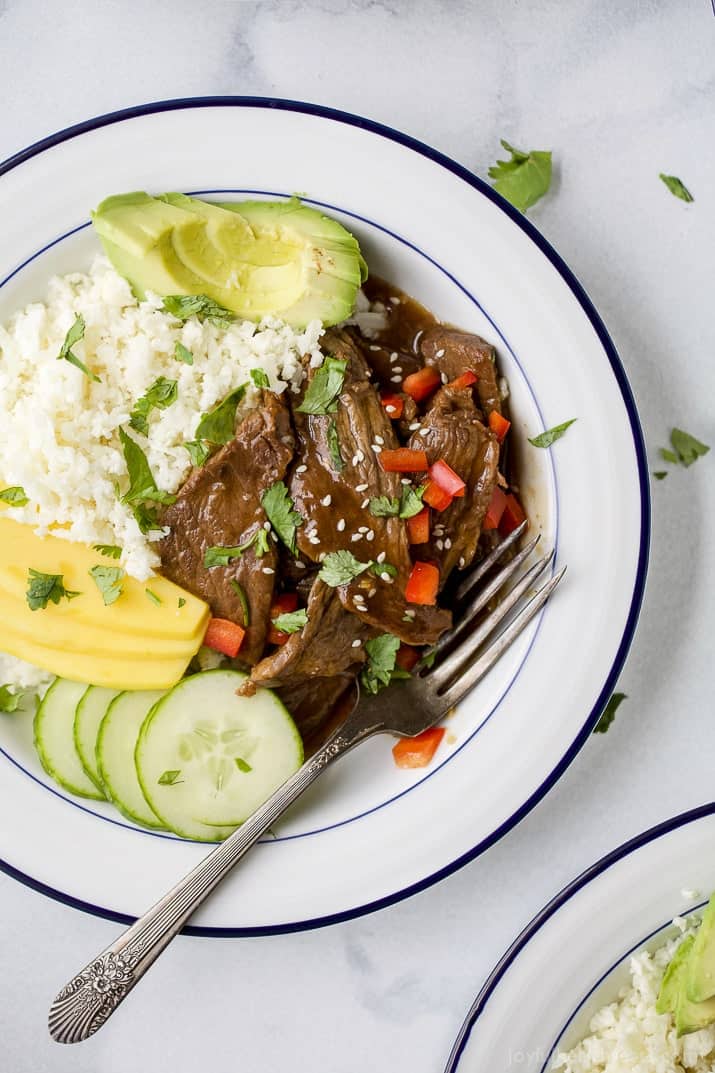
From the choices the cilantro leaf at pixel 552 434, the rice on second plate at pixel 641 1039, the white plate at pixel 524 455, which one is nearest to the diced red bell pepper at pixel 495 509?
the white plate at pixel 524 455

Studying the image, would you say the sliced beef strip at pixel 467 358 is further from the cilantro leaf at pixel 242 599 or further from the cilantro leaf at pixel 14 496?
the cilantro leaf at pixel 14 496

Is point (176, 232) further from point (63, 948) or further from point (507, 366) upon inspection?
point (63, 948)

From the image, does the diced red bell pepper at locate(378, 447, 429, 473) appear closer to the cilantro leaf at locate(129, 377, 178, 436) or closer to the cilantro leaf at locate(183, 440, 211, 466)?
the cilantro leaf at locate(183, 440, 211, 466)

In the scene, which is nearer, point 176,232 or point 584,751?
point 176,232

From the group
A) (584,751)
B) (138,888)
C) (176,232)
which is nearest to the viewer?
(176,232)

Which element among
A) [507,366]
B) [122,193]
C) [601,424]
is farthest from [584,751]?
[122,193]

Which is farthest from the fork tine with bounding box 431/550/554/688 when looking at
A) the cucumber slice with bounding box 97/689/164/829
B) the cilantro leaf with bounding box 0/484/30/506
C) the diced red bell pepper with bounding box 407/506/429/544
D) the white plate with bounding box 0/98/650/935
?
the cilantro leaf with bounding box 0/484/30/506
